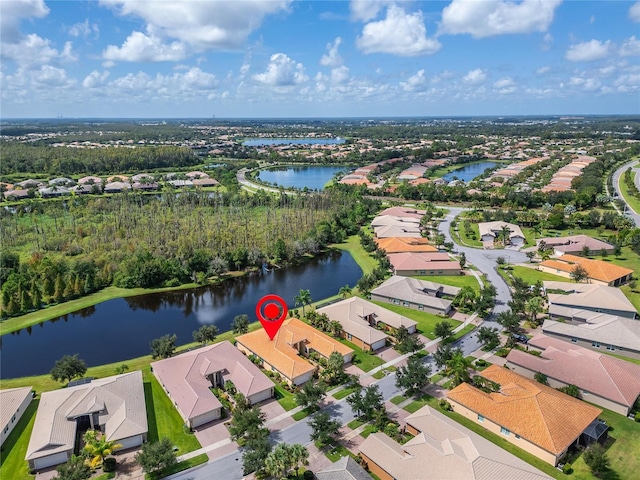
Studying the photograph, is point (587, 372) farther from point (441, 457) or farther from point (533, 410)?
point (441, 457)

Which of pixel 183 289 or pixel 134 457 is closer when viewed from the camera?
pixel 134 457

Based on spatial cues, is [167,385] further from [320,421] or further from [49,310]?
[49,310]

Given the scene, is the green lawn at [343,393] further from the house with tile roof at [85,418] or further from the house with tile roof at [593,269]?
the house with tile roof at [593,269]

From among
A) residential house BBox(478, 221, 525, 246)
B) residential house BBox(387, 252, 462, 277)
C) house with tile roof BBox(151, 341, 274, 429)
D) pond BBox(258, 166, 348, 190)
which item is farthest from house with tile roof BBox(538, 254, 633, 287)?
pond BBox(258, 166, 348, 190)

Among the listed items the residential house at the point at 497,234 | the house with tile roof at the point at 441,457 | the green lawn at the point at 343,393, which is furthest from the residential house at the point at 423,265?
the house with tile roof at the point at 441,457

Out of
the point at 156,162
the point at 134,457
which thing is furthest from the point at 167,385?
the point at 156,162
